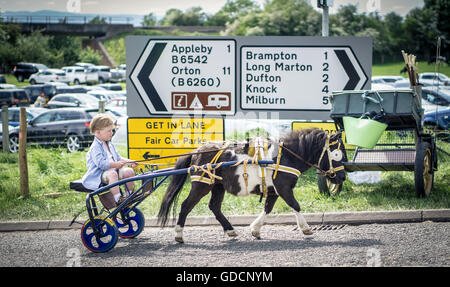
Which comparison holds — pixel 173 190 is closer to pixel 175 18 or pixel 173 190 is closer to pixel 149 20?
pixel 149 20

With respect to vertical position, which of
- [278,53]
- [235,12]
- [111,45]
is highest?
[235,12]

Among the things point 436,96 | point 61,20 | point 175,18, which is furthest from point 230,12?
point 436,96

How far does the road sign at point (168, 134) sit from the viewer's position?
9.52 meters

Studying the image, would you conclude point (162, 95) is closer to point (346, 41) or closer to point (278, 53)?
point (278, 53)

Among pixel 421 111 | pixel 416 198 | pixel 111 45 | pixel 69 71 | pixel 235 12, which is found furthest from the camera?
pixel 235 12

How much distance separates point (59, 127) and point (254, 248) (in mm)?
14278

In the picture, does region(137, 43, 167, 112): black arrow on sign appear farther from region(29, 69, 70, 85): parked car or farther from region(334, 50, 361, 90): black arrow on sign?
region(29, 69, 70, 85): parked car

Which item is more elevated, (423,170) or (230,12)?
(230,12)

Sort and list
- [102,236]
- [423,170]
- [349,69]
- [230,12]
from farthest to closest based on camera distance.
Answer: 1. [230,12]
2. [349,69]
3. [423,170]
4. [102,236]

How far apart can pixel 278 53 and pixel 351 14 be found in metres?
49.6

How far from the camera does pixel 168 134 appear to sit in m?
9.54

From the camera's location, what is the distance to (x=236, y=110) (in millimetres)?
9680

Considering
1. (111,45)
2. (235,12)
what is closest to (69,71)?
(111,45)

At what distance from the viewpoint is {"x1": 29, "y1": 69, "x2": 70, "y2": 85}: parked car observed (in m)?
50.6
